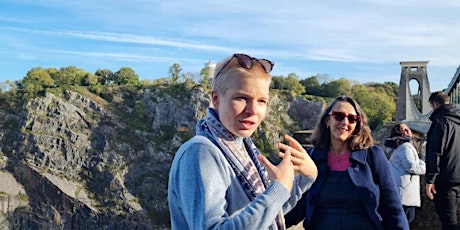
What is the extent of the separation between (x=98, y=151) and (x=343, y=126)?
249 ft

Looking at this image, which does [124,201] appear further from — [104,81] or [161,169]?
[104,81]

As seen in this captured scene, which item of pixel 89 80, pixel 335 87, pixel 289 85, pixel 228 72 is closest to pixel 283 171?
pixel 228 72

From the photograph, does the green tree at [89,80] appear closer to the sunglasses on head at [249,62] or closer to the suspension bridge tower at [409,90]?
the suspension bridge tower at [409,90]

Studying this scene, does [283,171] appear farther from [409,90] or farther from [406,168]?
[409,90]

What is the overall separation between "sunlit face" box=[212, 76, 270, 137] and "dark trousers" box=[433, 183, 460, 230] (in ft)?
10.6

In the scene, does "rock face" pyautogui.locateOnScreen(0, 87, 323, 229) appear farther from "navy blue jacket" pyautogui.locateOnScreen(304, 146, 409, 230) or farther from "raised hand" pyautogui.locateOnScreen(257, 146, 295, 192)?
"raised hand" pyautogui.locateOnScreen(257, 146, 295, 192)

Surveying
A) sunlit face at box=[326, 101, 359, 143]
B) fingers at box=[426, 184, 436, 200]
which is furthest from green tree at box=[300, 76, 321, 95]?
sunlit face at box=[326, 101, 359, 143]

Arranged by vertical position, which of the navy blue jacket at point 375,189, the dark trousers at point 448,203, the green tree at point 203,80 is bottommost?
the dark trousers at point 448,203

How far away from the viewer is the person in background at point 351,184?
9.09 feet

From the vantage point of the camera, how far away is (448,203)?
4223 mm

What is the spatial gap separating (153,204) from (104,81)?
32740 mm

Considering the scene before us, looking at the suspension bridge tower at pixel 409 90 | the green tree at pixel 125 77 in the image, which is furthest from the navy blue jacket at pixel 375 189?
the green tree at pixel 125 77

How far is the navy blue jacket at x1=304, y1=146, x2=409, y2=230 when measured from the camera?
9.04ft

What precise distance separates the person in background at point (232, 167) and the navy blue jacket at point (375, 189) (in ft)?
3.89
